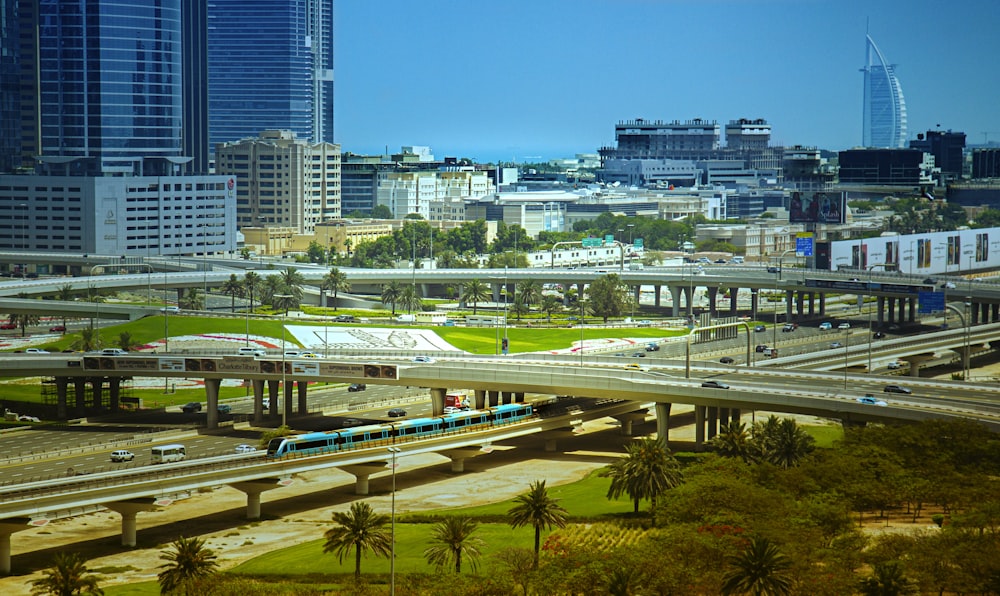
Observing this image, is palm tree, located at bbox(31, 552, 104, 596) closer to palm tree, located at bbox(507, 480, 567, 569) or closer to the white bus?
palm tree, located at bbox(507, 480, 567, 569)

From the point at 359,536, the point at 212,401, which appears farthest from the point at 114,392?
the point at 359,536

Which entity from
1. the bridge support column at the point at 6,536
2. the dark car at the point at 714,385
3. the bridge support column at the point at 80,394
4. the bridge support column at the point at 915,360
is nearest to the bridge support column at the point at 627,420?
the dark car at the point at 714,385

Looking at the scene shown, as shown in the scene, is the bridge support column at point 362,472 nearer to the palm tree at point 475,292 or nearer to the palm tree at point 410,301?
the palm tree at point 410,301

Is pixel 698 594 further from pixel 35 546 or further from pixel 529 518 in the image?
pixel 35 546

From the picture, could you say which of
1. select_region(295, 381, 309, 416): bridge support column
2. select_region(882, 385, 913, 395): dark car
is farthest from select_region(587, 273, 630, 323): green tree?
select_region(882, 385, 913, 395): dark car

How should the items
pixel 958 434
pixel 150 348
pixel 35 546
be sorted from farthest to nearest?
pixel 150 348 < pixel 958 434 < pixel 35 546

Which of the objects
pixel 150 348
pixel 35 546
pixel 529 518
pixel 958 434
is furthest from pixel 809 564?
pixel 150 348

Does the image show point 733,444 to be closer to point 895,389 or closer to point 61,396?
point 895,389
